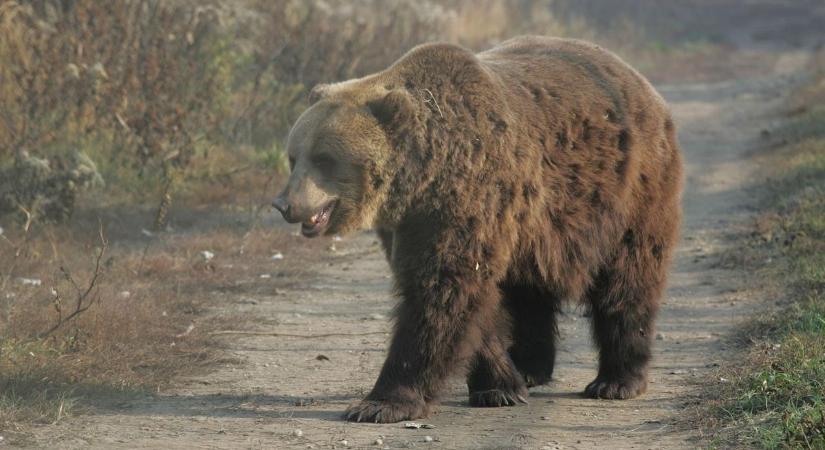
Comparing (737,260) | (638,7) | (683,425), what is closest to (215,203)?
(737,260)

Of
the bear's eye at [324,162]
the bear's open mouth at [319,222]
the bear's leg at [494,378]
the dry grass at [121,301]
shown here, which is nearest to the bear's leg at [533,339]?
the bear's leg at [494,378]

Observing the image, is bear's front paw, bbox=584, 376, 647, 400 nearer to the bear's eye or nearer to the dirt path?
the dirt path

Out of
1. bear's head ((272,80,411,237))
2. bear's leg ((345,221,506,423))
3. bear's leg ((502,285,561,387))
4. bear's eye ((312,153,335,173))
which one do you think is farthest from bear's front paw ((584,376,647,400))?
bear's eye ((312,153,335,173))

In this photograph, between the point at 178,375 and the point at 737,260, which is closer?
the point at 178,375

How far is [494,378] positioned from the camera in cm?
660

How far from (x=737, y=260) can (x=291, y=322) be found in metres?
3.83

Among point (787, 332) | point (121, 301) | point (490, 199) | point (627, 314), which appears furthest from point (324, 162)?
point (787, 332)

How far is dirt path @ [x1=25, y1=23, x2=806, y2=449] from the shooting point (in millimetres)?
5910

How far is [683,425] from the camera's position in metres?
6.08

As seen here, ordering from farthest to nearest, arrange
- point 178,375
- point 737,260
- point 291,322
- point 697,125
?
point 697,125 → point 737,260 → point 291,322 → point 178,375

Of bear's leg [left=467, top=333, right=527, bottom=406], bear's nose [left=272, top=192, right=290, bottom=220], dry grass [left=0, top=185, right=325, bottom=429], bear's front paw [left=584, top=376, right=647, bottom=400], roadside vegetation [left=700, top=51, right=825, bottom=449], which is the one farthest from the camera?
bear's front paw [left=584, top=376, right=647, bottom=400]

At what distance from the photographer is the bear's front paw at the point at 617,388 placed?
270 inches

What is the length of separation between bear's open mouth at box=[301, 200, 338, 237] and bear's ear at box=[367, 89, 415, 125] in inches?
19.0

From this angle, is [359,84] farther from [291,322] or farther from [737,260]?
[737,260]
